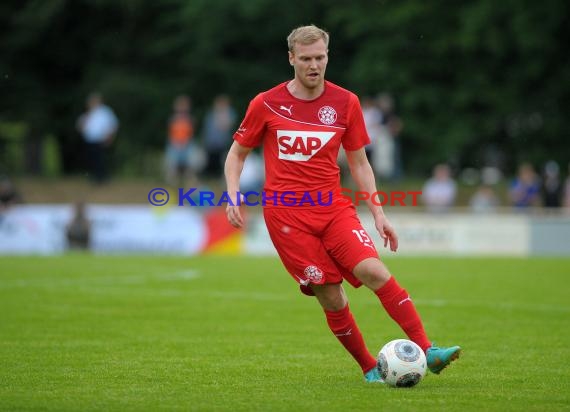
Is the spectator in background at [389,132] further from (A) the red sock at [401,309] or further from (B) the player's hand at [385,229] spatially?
(A) the red sock at [401,309]

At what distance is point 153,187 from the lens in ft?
105

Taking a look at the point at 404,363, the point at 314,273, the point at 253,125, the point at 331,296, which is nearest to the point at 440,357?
the point at 404,363

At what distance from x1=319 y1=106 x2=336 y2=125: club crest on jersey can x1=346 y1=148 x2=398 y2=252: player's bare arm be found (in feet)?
1.08

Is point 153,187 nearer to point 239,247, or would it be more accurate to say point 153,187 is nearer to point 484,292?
point 239,247

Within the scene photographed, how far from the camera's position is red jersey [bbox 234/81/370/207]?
793 cm

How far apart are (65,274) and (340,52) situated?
20.1 meters

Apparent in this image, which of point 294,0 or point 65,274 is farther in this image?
point 294,0

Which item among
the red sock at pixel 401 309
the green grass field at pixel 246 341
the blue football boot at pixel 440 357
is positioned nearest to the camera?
the green grass field at pixel 246 341

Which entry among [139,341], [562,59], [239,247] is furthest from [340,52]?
[139,341]

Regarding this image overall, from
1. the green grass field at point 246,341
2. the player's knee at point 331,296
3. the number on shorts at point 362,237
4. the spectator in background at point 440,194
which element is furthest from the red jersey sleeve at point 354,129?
the spectator in background at point 440,194

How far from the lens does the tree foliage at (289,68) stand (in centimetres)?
3366

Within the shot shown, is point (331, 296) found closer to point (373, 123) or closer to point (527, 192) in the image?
point (373, 123)

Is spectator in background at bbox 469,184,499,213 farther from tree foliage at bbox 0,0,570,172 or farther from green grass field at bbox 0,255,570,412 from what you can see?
green grass field at bbox 0,255,570,412

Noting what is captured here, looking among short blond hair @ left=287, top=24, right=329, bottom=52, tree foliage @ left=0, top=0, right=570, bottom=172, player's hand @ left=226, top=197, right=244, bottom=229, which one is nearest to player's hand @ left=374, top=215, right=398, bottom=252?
player's hand @ left=226, top=197, right=244, bottom=229
